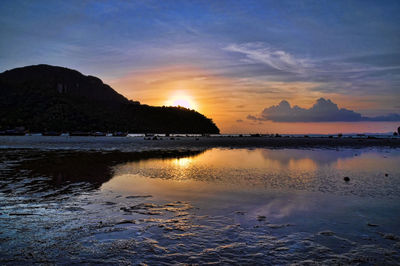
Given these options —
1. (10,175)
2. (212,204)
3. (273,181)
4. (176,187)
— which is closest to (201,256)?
(212,204)

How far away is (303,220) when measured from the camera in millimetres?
10125

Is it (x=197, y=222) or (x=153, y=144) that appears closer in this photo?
(x=197, y=222)

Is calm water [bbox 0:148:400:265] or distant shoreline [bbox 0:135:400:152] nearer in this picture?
calm water [bbox 0:148:400:265]

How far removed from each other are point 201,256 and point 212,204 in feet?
18.4

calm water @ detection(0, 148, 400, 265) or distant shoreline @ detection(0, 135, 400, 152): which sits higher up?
distant shoreline @ detection(0, 135, 400, 152)

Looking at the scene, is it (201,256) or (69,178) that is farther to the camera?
(69,178)

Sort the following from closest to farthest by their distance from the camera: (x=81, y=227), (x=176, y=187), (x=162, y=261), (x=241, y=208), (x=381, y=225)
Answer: (x=162, y=261), (x=81, y=227), (x=381, y=225), (x=241, y=208), (x=176, y=187)

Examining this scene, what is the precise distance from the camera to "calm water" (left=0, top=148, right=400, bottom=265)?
22.9ft

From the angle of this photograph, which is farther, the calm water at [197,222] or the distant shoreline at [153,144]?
the distant shoreline at [153,144]

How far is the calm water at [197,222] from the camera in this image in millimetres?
6980

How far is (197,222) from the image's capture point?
968cm

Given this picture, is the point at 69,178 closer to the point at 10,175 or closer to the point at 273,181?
the point at 10,175

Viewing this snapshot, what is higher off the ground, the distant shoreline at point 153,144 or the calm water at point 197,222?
the distant shoreline at point 153,144

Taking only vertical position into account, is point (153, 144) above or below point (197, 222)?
above
